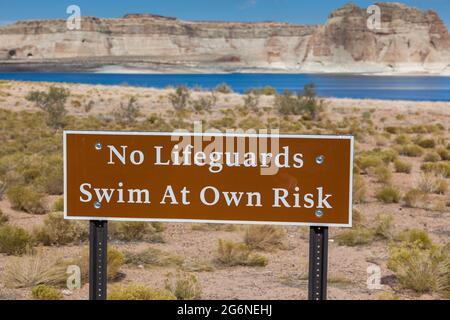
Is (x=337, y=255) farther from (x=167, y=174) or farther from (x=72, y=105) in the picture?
(x=72, y=105)

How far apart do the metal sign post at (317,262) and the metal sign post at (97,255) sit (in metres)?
1.18

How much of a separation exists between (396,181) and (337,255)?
5.57 meters

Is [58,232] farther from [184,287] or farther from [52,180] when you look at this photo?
[52,180]

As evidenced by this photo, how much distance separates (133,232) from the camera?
7.68m

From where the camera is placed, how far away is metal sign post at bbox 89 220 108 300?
360 cm

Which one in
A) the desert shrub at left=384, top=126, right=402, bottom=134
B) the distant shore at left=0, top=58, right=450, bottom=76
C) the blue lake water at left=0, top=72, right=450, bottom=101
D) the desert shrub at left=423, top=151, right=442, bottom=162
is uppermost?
the distant shore at left=0, top=58, right=450, bottom=76

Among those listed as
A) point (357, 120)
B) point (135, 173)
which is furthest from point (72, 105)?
point (135, 173)

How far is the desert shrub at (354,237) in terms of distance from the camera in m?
7.43

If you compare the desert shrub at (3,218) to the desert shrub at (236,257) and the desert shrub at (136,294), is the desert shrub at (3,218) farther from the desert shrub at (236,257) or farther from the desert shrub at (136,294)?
the desert shrub at (136,294)

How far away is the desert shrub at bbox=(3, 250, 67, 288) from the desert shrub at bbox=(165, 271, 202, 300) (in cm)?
104

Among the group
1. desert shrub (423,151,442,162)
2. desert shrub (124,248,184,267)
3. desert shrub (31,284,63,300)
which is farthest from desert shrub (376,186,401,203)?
desert shrub (31,284,63,300)

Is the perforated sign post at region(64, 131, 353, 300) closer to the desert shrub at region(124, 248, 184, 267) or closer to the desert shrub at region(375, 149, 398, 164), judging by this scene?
the desert shrub at region(124, 248, 184, 267)

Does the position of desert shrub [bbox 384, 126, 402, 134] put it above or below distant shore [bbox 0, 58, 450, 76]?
below

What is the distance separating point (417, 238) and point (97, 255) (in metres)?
4.75
